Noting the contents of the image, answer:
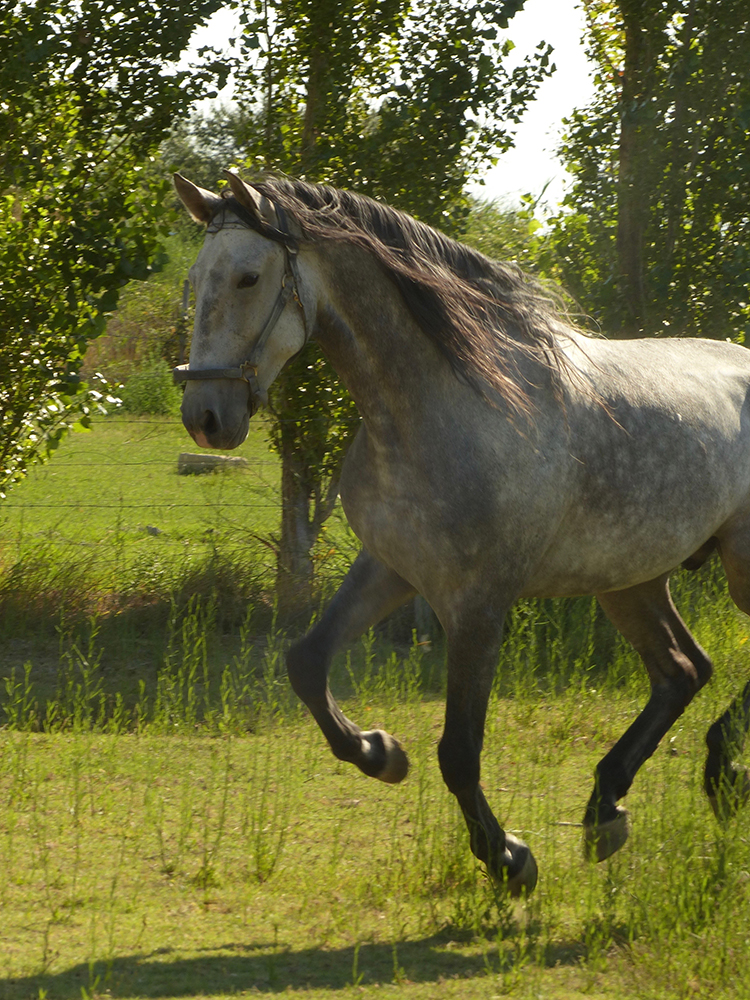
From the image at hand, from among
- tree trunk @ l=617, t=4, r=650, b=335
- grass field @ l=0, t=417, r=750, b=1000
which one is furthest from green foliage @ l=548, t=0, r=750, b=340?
grass field @ l=0, t=417, r=750, b=1000

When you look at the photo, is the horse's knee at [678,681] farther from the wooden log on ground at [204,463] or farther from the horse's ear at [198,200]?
the wooden log on ground at [204,463]

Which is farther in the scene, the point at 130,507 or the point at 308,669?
the point at 130,507

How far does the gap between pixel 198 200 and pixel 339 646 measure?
1626mm

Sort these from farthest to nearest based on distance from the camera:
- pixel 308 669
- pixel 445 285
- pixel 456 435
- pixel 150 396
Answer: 1. pixel 150 396
2. pixel 308 669
3. pixel 445 285
4. pixel 456 435

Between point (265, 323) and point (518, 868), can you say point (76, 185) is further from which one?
point (518, 868)

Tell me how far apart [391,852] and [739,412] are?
2275 millimetres

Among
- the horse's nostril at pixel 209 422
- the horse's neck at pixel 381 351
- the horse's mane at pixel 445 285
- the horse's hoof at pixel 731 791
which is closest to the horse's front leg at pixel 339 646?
the horse's neck at pixel 381 351

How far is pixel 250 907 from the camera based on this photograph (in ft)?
13.0

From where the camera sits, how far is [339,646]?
4219 mm

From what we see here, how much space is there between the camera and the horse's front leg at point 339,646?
414 centimetres

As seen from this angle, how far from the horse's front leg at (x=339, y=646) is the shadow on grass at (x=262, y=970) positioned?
0.67 meters

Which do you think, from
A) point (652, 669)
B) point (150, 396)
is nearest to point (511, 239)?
point (652, 669)

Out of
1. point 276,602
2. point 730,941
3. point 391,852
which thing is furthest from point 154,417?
point 730,941

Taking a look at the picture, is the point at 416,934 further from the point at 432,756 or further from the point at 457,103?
the point at 457,103
